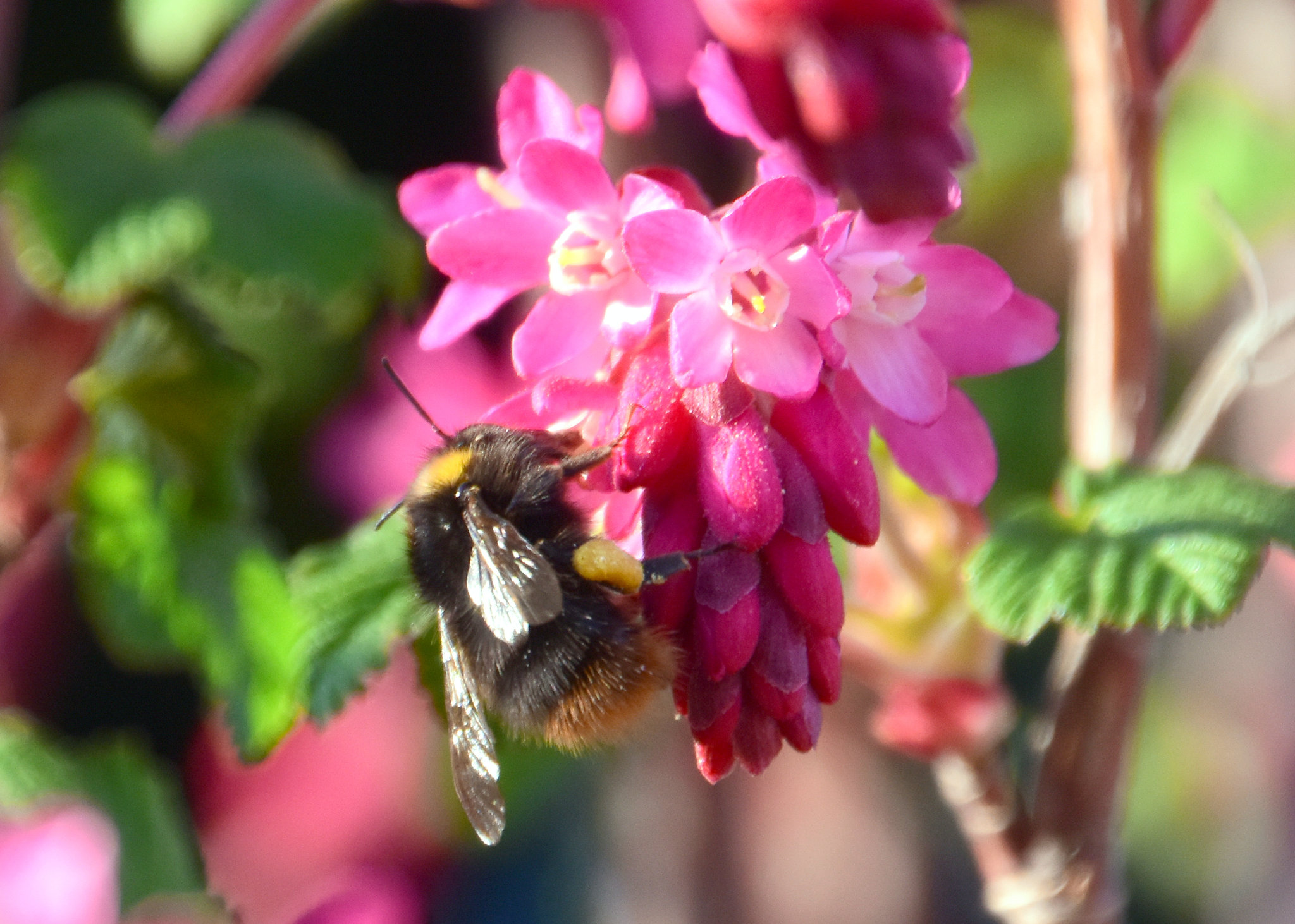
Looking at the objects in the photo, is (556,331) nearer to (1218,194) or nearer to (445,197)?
(445,197)

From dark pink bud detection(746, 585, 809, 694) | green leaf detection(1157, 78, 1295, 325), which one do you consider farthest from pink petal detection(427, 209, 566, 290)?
green leaf detection(1157, 78, 1295, 325)

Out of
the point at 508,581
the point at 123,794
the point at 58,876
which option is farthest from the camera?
the point at 123,794

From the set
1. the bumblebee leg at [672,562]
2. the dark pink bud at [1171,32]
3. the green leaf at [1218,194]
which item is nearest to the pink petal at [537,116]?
the bumblebee leg at [672,562]

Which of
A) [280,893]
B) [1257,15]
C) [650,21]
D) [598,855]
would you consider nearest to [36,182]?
[650,21]

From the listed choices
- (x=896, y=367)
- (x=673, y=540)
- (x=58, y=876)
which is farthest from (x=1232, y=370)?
(x=58, y=876)

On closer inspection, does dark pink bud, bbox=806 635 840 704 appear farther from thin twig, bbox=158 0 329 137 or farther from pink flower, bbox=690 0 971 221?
thin twig, bbox=158 0 329 137

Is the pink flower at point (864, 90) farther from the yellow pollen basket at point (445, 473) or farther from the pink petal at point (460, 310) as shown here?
the yellow pollen basket at point (445, 473)
